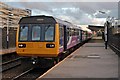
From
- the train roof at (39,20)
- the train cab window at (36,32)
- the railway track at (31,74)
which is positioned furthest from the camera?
the train roof at (39,20)

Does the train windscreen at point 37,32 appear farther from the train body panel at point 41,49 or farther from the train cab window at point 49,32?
the train body panel at point 41,49

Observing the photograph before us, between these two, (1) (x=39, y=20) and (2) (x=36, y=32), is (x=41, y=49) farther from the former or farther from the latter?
(1) (x=39, y=20)

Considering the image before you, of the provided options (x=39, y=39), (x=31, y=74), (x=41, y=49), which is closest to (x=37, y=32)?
(x=39, y=39)

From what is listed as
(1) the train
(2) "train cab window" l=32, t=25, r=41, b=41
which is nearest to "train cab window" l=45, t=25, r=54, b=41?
(1) the train

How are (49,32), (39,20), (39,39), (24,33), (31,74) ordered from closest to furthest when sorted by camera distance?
(31,74)
(39,39)
(49,32)
(24,33)
(39,20)

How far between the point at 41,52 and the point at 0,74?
228 cm

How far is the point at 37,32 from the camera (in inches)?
678

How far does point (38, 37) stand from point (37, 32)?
0.99 ft

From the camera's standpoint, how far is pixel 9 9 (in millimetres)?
49938

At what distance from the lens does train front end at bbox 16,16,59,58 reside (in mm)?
16828

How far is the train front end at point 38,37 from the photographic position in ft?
55.2

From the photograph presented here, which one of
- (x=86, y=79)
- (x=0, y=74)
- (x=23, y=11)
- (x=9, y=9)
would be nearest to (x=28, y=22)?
(x=0, y=74)

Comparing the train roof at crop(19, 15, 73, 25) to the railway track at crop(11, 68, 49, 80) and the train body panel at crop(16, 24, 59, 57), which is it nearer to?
the train body panel at crop(16, 24, 59, 57)

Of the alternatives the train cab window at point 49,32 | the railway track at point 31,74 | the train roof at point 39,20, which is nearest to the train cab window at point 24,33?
the train roof at point 39,20
